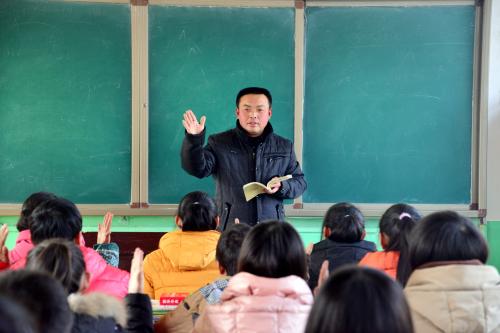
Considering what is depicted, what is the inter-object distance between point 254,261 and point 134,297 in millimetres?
380

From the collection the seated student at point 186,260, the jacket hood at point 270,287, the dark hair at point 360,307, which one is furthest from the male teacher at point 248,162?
the dark hair at point 360,307

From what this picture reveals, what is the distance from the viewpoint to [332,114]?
525cm

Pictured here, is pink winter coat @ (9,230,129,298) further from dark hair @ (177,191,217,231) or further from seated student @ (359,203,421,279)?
seated student @ (359,203,421,279)

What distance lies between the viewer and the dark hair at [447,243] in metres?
2.10

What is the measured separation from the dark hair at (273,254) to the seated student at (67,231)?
832 millimetres

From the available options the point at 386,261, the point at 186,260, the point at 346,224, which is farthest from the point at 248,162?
the point at 386,261

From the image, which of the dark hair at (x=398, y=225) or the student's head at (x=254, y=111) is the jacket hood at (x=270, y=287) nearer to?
the dark hair at (x=398, y=225)

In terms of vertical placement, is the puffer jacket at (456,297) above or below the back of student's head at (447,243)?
below

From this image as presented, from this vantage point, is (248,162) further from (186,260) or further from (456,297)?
(456,297)

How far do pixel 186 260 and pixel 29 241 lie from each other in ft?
2.33

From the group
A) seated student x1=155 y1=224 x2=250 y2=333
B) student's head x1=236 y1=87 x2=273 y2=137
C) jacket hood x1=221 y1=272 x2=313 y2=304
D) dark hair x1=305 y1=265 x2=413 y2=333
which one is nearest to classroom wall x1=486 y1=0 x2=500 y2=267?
student's head x1=236 y1=87 x2=273 y2=137

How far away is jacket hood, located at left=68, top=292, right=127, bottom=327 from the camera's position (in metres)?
1.77

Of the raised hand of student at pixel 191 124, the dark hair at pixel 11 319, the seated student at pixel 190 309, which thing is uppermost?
the raised hand of student at pixel 191 124

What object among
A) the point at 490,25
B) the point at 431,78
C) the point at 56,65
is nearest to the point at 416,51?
the point at 431,78
